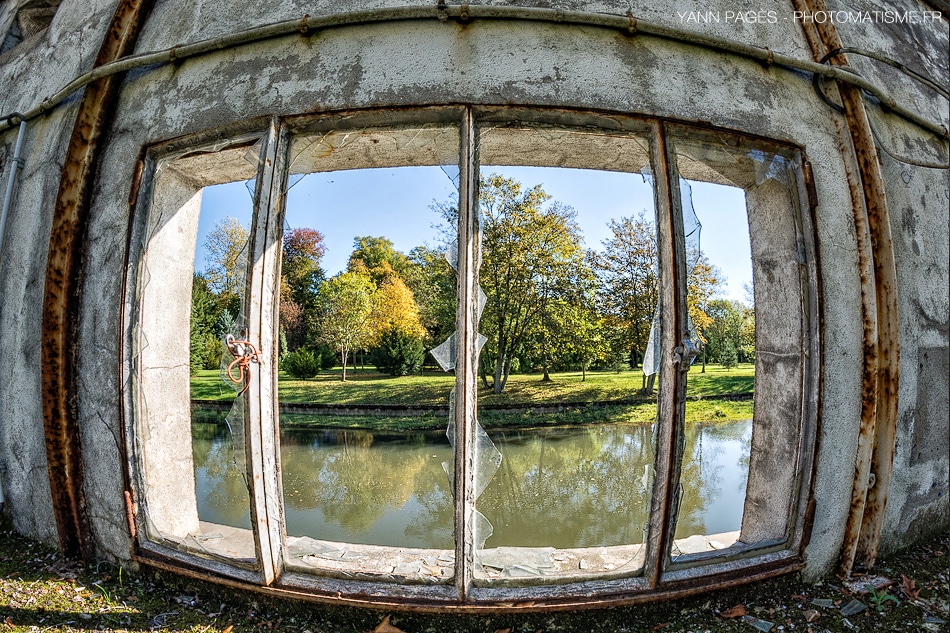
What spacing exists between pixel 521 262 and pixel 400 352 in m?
0.92

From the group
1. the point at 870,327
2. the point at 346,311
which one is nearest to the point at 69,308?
the point at 346,311

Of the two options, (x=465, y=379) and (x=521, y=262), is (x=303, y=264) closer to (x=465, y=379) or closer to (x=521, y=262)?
(x=465, y=379)

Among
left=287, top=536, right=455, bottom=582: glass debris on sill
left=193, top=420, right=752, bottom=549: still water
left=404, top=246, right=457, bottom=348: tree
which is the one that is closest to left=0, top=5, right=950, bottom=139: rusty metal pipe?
left=404, top=246, right=457, bottom=348: tree

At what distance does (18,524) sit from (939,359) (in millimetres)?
6026

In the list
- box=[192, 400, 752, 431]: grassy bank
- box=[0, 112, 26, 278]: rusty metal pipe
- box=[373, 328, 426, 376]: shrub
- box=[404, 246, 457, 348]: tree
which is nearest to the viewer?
box=[404, 246, 457, 348]: tree

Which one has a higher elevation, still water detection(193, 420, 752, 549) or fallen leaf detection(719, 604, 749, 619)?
still water detection(193, 420, 752, 549)

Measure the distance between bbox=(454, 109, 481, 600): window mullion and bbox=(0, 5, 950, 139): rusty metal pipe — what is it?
1.73 feet

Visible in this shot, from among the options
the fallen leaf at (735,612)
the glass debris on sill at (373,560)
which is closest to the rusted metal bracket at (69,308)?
the glass debris on sill at (373,560)

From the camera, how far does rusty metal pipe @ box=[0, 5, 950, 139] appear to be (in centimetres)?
222

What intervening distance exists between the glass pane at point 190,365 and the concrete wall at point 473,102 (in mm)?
149

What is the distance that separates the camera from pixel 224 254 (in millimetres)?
2701

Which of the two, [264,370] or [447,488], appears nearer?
[264,370]

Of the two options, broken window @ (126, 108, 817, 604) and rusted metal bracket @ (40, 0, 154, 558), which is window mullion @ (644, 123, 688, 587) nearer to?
broken window @ (126, 108, 817, 604)

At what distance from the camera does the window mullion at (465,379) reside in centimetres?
214
